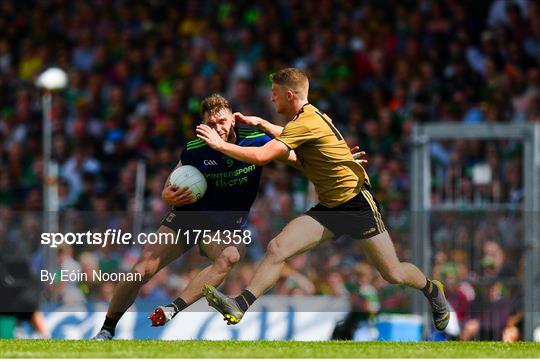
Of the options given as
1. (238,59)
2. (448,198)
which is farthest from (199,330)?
(238,59)

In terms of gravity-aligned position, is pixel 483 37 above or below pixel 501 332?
above

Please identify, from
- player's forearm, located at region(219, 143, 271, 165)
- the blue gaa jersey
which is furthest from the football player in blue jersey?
player's forearm, located at region(219, 143, 271, 165)

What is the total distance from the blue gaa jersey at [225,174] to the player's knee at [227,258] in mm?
327

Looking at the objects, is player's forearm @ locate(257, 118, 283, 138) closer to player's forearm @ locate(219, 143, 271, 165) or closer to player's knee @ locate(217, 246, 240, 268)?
player's forearm @ locate(219, 143, 271, 165)

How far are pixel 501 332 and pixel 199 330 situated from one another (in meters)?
3.13

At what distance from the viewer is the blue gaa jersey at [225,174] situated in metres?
12.0

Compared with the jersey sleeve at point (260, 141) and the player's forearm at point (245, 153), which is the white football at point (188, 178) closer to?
the jersey sleeve at point (260, 141)

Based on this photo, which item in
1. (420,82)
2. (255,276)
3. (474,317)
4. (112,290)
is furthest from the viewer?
(420,82)

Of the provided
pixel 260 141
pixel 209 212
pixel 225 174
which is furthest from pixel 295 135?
pixel 209 212

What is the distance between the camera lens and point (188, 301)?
12156 mm

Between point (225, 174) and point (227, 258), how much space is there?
665 millimetres

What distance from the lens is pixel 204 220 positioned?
12.3 meters

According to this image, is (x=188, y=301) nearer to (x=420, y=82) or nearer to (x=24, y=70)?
(x=420, y=82)

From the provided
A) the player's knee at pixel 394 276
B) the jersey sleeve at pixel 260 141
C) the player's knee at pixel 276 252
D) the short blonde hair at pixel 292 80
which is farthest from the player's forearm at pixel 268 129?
the player's knee at pixel 394 276
